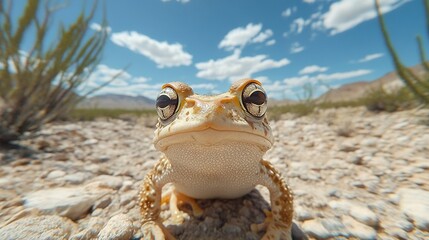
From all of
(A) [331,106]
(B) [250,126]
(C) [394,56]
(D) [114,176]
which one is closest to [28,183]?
(D) [114,176]

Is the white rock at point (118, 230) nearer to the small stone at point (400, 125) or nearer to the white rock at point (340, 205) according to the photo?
the white rock at point (340, 205)

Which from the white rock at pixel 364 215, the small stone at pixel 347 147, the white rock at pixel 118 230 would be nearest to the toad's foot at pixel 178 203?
the white rock at pixel 118 230

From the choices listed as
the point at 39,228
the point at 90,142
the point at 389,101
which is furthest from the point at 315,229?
the point at 389,101

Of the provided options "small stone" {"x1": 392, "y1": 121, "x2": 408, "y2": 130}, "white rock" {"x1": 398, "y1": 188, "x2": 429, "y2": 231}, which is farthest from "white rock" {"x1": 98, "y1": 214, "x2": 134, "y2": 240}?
"small stone" {"x1": 392, "y1": 121, "x2": 408, "y2": 130}

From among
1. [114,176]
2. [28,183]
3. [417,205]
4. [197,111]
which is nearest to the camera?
[197,111]

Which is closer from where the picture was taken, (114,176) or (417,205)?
(417,205)

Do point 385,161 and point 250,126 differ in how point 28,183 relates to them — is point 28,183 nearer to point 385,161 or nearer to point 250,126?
point 250,126

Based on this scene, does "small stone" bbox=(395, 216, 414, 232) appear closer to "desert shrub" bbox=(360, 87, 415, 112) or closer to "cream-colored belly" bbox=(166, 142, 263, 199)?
"cream-colored belly" bbox=(166, 142, 263, 199)
